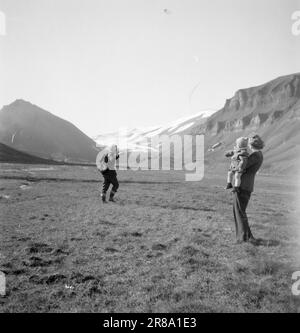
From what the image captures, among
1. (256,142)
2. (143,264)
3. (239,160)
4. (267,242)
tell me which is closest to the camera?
(143,264)

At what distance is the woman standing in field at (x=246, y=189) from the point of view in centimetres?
1170

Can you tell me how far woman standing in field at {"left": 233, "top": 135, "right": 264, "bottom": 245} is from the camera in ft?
38.4

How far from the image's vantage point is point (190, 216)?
17.6 metres

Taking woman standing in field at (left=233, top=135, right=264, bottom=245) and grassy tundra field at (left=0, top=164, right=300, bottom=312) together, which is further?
woman standing in field at (left=233, top=135, right=264, bottom=245)

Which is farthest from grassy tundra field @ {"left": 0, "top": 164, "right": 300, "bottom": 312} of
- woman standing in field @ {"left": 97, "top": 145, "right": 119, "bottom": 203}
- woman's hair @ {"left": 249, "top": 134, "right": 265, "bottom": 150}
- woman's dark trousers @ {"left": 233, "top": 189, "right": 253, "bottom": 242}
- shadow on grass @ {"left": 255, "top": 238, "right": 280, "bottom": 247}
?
woman standing in field @ {"left": 97, "top": 145, "right": 119, "bottom": 203}

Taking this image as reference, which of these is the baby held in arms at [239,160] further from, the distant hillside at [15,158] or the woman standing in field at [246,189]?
the distant hillside at [15,158]

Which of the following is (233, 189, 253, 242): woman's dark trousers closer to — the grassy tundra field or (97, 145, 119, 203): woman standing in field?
the grassy tundra field

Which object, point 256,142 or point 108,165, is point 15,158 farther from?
point 256,142

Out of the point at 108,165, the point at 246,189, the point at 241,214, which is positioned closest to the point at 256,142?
the point at 246,189

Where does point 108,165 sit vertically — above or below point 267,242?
above

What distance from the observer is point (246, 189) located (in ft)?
38.8

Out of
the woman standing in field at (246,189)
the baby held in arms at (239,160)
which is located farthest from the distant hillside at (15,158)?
the woman standing in field at (246,189)
